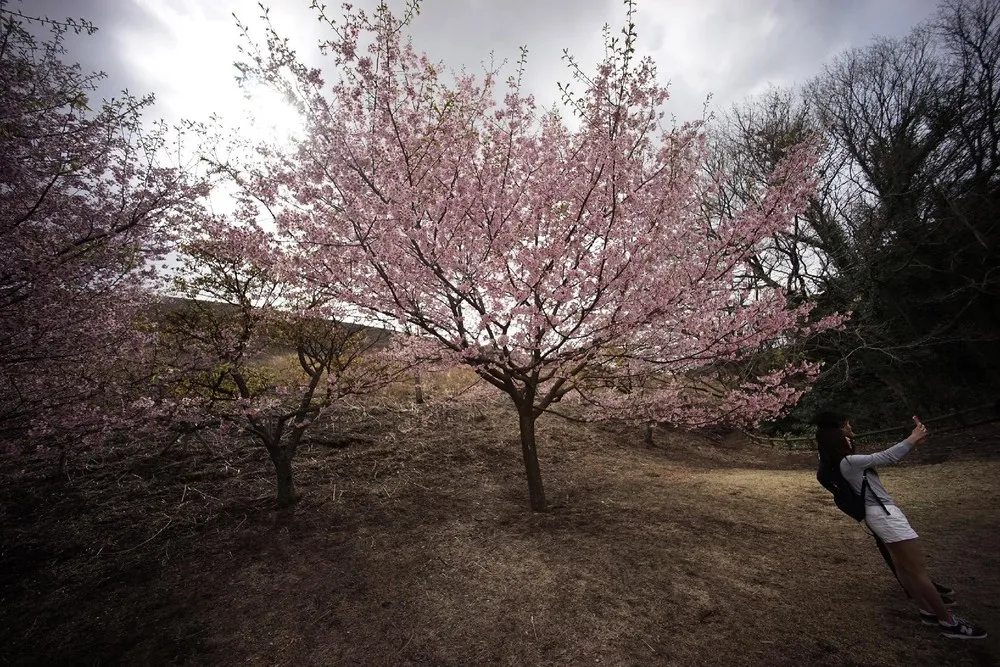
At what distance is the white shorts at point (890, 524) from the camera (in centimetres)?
317

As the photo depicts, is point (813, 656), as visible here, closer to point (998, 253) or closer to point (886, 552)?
point (886, 552)

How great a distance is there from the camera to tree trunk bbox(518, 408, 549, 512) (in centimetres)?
578

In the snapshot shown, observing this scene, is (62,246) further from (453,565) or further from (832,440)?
(832,440)

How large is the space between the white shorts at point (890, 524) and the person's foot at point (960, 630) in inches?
24.9

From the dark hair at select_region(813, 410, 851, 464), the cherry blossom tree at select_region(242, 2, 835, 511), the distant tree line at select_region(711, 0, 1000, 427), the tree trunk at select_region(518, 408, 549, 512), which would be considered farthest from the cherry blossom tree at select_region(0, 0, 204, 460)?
the distant tree line at select_region(711, 0, 1000, 427)

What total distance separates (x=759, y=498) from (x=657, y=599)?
4.20 m

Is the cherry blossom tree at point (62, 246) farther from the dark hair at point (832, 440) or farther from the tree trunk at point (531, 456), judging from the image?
the dark hair at point (832, 440)

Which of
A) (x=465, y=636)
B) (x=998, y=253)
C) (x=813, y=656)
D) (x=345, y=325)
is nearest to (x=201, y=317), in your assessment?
(x=345, y=325)

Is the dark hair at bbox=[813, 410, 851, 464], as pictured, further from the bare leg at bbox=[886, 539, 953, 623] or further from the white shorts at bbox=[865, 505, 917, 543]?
the bare leg at bbox=[886, 539, 953, 623]

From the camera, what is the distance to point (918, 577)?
122 inches

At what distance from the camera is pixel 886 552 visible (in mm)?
3641

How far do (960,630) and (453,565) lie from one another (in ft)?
14.4

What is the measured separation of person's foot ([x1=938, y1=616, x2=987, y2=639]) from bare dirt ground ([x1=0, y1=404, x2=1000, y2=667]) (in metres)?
0.07

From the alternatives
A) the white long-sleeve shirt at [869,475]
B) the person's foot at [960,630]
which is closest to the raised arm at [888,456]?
the white long-sleeve shirt at [869,475]
